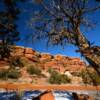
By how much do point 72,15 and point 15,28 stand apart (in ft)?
7.91

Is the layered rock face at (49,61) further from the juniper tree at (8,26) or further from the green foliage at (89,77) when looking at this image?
the juniper tree at (8,26)

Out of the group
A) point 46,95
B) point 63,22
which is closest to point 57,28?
point 63,22

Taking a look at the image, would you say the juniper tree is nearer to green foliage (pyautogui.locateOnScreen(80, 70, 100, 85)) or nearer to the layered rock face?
green foliage (pyautogui.locateOnScreen(80, 70, 100, 85))

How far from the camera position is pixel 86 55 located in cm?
935

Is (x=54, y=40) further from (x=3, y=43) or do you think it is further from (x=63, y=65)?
(x=63, y=65)

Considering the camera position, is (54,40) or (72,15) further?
(54,40)

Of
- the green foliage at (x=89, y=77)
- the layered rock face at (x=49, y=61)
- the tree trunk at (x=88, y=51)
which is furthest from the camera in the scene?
A: the layered rock face at (x=49, y=61)

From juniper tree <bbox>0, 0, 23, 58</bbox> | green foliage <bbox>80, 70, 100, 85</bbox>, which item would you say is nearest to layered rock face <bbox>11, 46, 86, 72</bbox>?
green foliage <bbox>80, 70, 100, 85</bbox>

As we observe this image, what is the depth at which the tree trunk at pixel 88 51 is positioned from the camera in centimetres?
908

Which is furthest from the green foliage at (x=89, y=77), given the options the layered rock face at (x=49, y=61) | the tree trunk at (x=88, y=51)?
the layered rock face at (x=49, y=61)

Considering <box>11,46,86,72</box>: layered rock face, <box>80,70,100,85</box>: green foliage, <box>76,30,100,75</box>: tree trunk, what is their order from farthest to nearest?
1. <box>11,46,86,72</box>: layered rock face
2. <box>80,70,100,85</box>: green foliage
3. <box>76,30,100,75</box>: tree trunk

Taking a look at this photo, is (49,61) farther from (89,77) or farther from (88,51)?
(88,51)

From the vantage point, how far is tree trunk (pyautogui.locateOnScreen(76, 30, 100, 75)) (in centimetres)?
908

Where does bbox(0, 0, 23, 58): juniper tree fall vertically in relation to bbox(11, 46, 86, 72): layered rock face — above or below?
below
